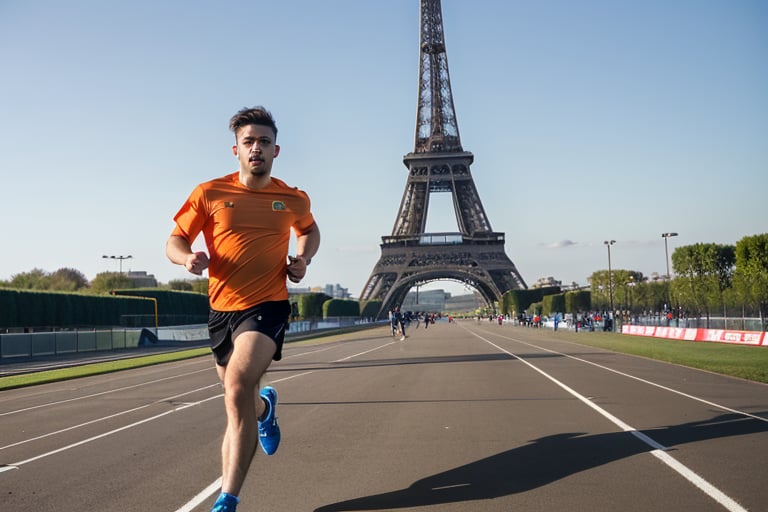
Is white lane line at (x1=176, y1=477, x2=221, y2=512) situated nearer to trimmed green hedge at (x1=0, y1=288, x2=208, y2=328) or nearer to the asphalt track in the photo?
the asphalt track

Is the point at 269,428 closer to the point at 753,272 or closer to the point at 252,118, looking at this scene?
the point at 252,118

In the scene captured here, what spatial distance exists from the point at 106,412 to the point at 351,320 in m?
93.1

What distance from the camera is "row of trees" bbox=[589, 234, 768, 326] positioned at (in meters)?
50.9

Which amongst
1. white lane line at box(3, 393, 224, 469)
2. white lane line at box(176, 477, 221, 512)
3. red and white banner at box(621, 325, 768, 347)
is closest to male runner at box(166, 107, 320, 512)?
white lane line at box(176, 477, 221, 512)

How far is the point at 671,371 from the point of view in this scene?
17.4 meters

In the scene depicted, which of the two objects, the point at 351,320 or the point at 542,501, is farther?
the point at 351,320

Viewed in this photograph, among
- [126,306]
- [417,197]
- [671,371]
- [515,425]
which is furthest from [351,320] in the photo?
[515,425]

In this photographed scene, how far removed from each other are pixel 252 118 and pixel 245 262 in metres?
1.02

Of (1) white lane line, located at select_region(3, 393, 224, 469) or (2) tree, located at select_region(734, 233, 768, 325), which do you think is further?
(2) tree, located at select_region(734, 233, 768, 325)

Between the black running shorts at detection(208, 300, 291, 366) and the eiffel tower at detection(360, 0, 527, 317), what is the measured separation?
9174 cm

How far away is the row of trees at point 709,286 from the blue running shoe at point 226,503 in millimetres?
46380

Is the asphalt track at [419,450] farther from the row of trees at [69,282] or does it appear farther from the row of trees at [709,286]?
the row of trees at [69,282]

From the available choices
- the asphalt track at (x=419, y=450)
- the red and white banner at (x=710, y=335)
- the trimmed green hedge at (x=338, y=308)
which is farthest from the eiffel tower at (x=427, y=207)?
the asphalt track at (x=419, y=450)

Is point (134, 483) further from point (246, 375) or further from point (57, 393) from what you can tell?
point (57, 393)
